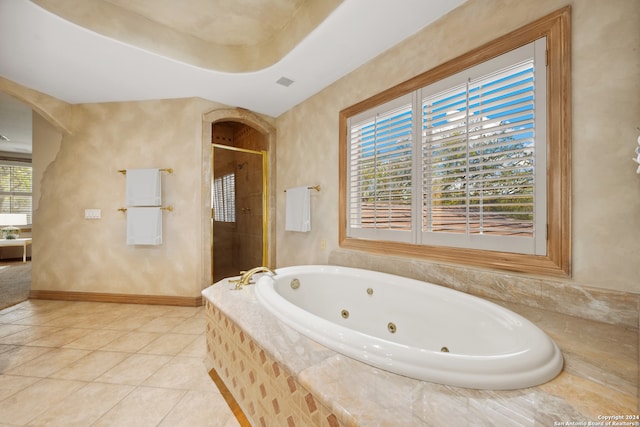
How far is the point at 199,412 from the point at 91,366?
96 centimetres

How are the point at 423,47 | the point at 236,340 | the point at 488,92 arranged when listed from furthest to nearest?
the point at 423,47
the point at 488,92
the point at 236,340

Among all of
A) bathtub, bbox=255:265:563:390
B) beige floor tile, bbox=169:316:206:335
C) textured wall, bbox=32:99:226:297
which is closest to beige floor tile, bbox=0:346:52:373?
beige floor tile, bbox=169:316:206:335

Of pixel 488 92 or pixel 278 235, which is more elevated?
pixel 488 92

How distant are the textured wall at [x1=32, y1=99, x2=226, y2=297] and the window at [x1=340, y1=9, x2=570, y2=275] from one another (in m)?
2.02

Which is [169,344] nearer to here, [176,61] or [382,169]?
[382,169]

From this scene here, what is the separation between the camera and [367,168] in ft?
7.20

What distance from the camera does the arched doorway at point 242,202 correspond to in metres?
3.27

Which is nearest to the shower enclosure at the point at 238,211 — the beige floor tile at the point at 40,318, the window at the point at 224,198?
the window at the point at 224,198

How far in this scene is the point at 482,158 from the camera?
149 cm

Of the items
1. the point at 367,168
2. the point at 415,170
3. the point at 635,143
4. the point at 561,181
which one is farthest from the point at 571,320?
the point at 367,168

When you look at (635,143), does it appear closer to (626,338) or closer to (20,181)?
(626,338)

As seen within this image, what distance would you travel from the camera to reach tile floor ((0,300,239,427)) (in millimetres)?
1319

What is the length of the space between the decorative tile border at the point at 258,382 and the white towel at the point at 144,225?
1683 mm

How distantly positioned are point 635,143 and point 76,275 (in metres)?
4.56
